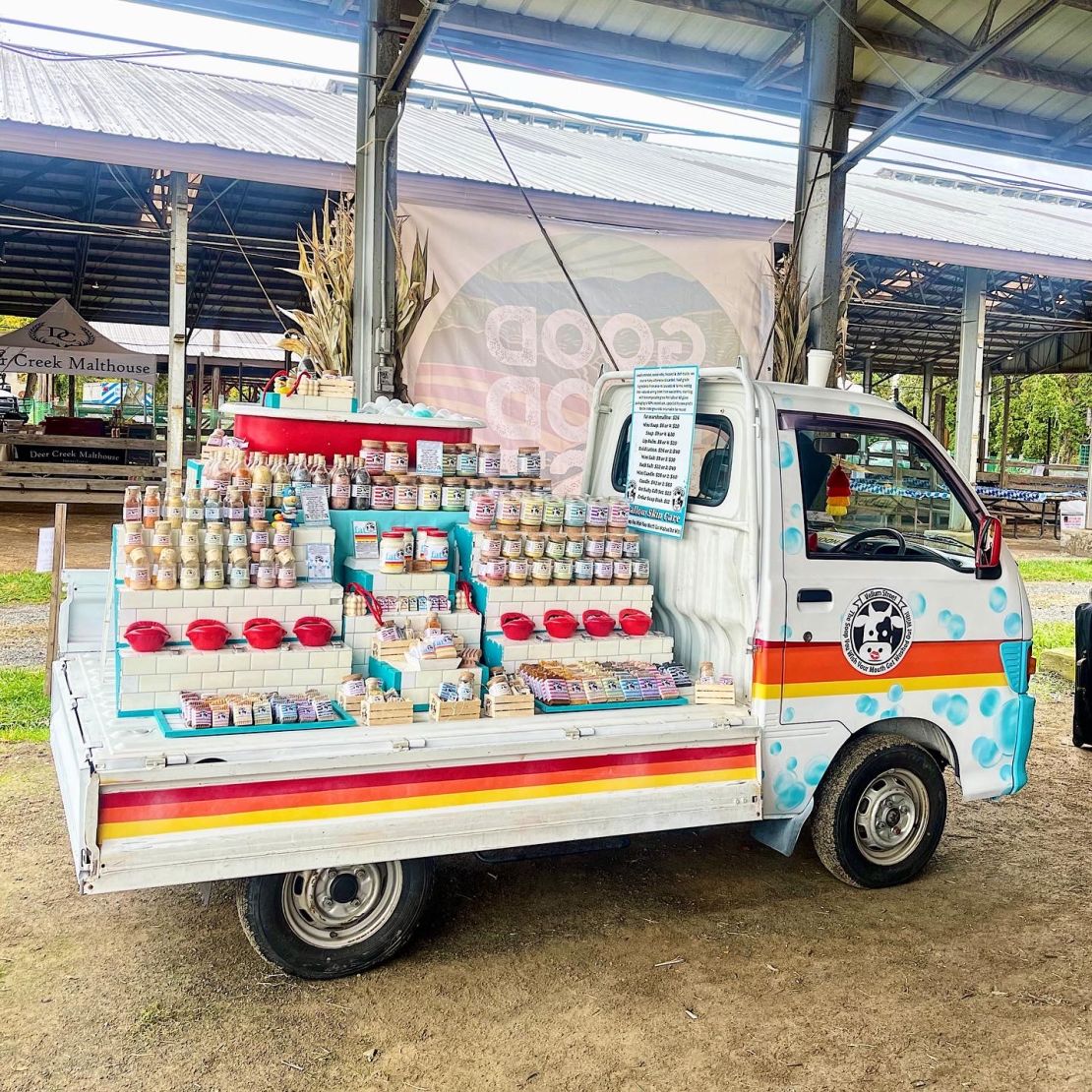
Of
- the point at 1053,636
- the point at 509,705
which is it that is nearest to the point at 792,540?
the point at 509,705

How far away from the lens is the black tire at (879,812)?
161 inches

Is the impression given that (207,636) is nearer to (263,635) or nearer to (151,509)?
(263,635)

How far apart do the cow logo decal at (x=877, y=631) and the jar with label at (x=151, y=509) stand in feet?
8.85

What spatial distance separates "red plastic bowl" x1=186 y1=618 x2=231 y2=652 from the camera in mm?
3621

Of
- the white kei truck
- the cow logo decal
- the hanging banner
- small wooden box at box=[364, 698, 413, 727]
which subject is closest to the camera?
the white kei truck

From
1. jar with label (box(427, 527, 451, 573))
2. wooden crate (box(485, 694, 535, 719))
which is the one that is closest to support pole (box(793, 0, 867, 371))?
jar with label (box(427, 527, 451, 573))

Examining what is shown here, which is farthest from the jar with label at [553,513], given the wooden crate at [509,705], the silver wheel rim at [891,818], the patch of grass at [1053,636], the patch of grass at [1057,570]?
the patch of grass at [1057,570]

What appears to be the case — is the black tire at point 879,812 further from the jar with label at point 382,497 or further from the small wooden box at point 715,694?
the jar with label at point 382,497

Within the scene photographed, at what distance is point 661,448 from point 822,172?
5.00m

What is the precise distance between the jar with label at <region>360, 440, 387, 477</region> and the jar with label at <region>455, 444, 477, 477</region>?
338mm

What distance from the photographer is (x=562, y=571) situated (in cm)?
420

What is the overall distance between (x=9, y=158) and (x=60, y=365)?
4.43m

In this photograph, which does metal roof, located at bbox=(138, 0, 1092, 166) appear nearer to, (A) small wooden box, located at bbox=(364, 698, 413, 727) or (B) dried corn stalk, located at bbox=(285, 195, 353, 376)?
(B) dried corn stalk, located at bbox=(285, 195, 353, 376)

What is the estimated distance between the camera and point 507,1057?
9.84 feet
